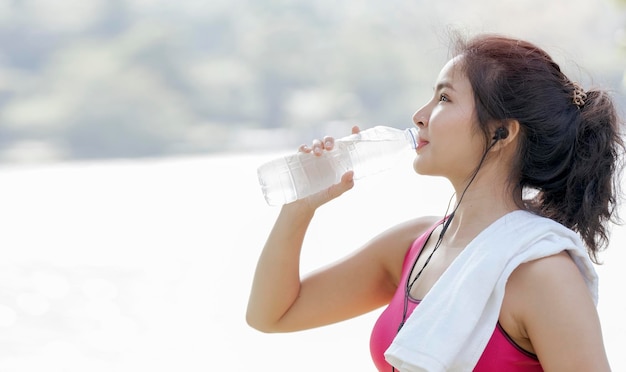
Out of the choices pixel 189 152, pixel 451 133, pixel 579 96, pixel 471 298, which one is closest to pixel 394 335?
pixel 471 298

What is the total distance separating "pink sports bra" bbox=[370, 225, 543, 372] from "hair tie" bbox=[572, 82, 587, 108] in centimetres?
28

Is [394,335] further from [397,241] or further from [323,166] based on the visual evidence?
[323,166]

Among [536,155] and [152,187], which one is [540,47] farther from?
[152,187]

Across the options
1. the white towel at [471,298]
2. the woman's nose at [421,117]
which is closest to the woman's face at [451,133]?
the woman's nose at [421,117]

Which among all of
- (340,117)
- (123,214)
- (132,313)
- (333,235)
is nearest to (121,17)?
(340,117)

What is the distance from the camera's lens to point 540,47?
1258 mm

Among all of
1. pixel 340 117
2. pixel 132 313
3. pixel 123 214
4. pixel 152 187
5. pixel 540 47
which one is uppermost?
pixel 340 117

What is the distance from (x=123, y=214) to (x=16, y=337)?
188 cm

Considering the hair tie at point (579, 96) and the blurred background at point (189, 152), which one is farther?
the blurred background at point (189, 152)

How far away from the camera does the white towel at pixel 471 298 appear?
1113 millimetres

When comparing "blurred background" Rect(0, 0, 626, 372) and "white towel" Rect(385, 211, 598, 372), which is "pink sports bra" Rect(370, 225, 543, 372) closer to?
"white towel" Rect(385, 211, 598, 372)

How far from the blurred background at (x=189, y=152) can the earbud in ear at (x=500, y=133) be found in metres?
0.16

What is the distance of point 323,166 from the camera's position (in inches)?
57.4

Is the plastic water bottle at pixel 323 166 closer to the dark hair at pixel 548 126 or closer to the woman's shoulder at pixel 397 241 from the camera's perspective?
the woman's shoulder at pixel 397 241
